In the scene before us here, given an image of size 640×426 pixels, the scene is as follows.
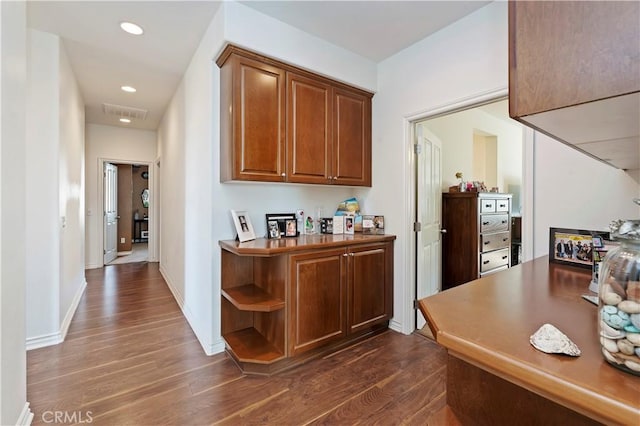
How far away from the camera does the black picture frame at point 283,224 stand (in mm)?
2549

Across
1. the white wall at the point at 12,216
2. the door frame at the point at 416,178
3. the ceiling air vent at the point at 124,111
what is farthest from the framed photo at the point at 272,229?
the ceiling air vent at the point at 124,111

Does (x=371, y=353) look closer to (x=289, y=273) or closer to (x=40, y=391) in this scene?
(x=289, y=273)

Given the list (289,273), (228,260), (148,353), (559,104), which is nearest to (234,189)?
(228,260)

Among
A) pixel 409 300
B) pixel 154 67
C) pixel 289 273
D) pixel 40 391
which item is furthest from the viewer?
pixel 154 67

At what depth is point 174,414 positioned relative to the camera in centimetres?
165

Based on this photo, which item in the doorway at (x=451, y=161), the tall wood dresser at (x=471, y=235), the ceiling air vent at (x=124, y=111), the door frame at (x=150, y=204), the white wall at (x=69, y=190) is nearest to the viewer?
the white wall at (x=69, y=190)

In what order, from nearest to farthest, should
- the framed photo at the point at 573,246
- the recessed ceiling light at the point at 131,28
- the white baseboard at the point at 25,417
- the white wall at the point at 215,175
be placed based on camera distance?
the framed photo at the point at 573,246 → the white baseboard at the point at 25,417 → the white wall at the point at 215,175 → the recessed ceiling light at the point at 131,28

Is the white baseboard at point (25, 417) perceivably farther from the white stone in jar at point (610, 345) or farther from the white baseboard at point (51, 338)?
the white stone in jar at point (610, 345)

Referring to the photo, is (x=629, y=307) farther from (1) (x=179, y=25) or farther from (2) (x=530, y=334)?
(1) (x=179, y=25)

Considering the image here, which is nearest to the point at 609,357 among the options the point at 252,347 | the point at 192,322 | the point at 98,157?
the point at 252,347

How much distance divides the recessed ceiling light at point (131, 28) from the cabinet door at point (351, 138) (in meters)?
1.70

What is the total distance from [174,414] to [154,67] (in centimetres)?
317

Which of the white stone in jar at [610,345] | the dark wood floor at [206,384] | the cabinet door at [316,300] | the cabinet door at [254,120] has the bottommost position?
the dark wood floor at [206,384]

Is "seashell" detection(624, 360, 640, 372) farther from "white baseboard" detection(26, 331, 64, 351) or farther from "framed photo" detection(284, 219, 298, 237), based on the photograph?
"white baseboard" detection(26, 331, 64, 351)
